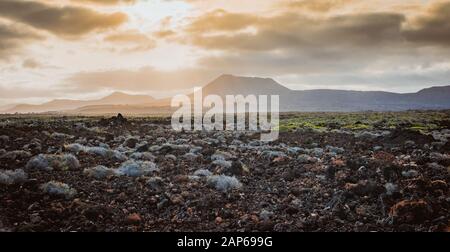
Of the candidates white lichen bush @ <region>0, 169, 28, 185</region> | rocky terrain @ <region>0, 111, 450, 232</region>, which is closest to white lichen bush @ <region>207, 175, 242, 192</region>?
rocky terrain @ <region>0, 111, 450, 232</region>

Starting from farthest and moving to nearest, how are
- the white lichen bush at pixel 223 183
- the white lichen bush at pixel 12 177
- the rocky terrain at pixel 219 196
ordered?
the white lichen bush at pixel 223 183 < the white lichen bush at pixel 12 177 < the rocky terrain at pixel 219 196

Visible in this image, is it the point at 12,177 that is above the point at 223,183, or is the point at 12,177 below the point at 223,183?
above

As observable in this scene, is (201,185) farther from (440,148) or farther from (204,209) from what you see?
(440,148)

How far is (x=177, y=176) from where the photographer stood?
42.7ft

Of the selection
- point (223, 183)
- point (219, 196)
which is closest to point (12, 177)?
point (219, 196)

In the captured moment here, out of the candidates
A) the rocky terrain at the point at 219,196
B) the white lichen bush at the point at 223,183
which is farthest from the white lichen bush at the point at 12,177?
the white lichen bush at the point at 223,183

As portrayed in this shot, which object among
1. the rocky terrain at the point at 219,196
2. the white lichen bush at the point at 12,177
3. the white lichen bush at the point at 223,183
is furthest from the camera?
the white lichen bush at the point at 223,183

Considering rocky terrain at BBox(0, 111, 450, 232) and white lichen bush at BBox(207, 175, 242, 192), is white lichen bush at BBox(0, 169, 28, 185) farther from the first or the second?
white lichen bush at BBox(207, 175, 242, 192)

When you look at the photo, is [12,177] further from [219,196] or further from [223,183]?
[223,183]

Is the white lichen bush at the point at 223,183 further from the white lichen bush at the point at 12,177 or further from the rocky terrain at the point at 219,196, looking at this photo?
the white lichen bush at the point at 12,177

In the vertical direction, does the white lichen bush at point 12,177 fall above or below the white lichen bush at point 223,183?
above

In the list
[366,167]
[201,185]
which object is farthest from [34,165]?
[366,167]

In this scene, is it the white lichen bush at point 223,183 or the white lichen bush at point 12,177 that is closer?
the white lichen bush at point 12,177
